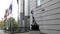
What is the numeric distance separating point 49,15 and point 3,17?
23.1 m

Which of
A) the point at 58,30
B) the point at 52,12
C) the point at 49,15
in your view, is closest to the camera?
the point at 58,30

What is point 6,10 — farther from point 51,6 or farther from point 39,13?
point 51,6

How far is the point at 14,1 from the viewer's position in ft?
98.9

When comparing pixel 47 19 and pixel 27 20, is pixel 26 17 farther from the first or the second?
pixel 47 19

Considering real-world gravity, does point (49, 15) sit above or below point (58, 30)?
above

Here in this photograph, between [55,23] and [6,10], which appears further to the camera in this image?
[6,10]

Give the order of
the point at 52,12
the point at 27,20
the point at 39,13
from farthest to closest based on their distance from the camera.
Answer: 1. the point at 27,20
2. the point at 39,13
3. the point at 52,12

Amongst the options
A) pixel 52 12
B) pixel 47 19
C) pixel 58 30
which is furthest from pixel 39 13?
pixel 58 30

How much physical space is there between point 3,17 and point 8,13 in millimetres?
1330

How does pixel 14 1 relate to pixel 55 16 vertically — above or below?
above

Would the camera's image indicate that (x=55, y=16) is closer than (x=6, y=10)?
Yes

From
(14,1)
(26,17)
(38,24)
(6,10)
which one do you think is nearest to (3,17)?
(6,10)

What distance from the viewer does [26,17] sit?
21.6 m

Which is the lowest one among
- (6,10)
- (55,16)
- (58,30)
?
(58,30)
